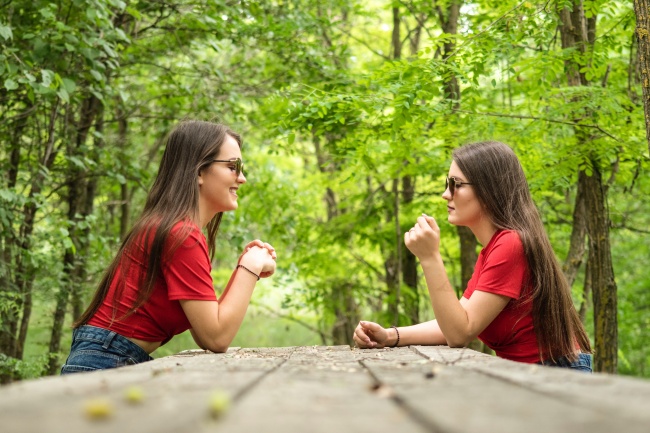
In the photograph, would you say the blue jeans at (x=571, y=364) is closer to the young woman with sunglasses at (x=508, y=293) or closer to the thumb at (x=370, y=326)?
the young woman with sunglasses at (x=508, y=293)

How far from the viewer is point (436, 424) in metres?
1.06

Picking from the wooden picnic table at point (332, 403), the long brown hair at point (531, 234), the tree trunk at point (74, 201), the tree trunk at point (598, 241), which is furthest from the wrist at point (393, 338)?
the tree trunk at point (74, 201)

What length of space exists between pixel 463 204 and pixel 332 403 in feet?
8.17

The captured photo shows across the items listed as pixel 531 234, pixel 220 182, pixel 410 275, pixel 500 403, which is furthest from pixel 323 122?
pixel 500 403

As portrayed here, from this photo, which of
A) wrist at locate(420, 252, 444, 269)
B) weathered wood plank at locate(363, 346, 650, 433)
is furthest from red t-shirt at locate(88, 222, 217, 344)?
weathered wood plank at locate(363, 346, 650, 433)

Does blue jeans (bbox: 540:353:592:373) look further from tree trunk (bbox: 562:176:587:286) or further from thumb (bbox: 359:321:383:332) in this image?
tree trunk (bbox: 562:176:587:286)

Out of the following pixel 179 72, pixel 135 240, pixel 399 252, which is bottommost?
pixel 399 252

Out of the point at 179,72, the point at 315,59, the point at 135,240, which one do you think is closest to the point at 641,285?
the point at 315,59

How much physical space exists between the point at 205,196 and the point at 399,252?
5390 millimetres

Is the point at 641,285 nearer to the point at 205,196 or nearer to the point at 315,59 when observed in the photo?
the point at 315,59

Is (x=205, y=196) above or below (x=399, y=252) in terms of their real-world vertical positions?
above

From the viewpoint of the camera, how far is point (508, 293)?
10.5ft

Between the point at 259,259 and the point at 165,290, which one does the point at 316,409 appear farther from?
the point at 259,259

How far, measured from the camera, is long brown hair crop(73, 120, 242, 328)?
3.22 metres
